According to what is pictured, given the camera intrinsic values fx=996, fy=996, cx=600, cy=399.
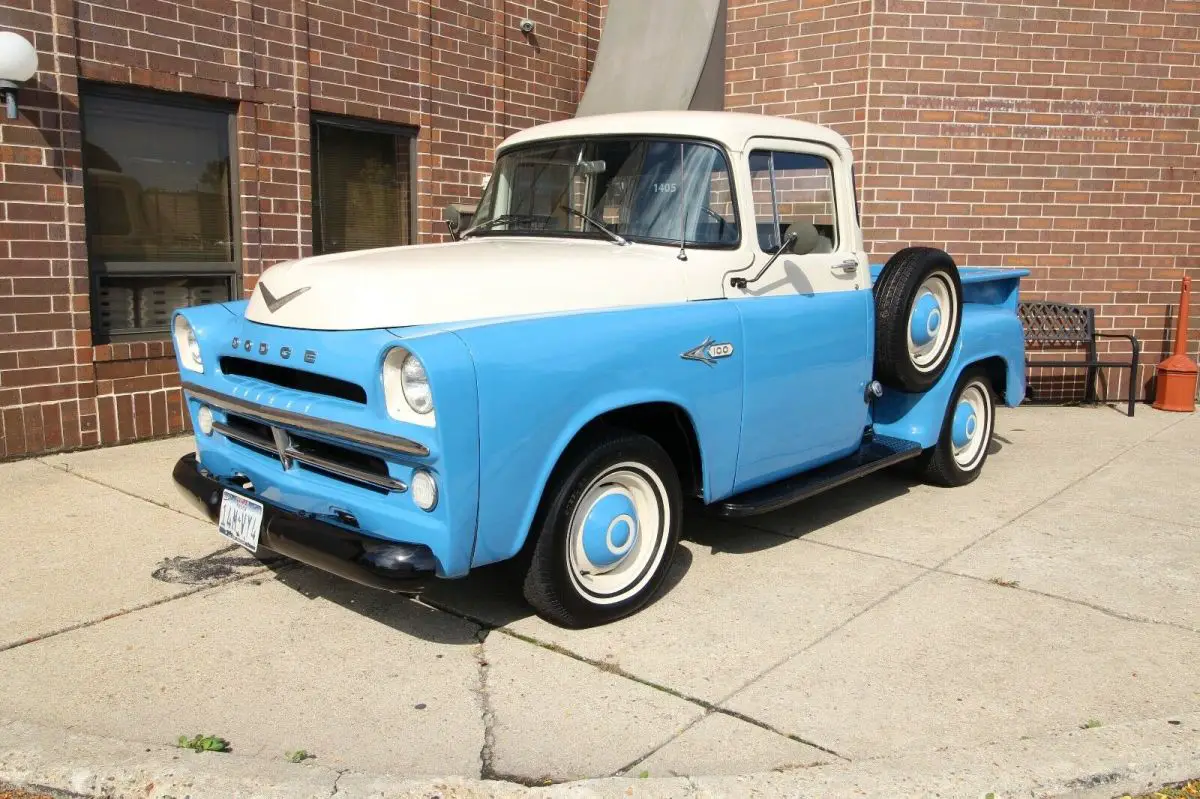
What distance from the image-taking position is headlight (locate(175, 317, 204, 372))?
421cm

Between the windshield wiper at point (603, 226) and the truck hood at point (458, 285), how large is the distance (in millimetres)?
42

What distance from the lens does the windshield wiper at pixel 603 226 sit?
4383 millimetres

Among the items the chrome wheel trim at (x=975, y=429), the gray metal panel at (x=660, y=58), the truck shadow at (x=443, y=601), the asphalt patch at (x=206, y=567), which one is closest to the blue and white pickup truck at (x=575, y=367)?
the truck shadow at (x=443, y=601)

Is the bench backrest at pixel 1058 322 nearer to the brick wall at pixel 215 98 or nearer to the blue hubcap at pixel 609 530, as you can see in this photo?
the brick wall at pixel 215 98

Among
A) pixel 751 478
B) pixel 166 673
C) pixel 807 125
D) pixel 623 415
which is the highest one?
pixel 807 125

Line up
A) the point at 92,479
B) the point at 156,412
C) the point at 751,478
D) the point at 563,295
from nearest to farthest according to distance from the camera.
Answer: the point at 563,295 → the point at 751,478 → the point at 92,479 → the point at 156,412

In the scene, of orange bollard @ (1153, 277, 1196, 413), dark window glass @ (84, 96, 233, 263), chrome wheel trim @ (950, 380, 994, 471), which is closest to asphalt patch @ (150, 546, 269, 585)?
dark window glass @ (84, 96, 233, 263)

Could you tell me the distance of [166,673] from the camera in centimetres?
361

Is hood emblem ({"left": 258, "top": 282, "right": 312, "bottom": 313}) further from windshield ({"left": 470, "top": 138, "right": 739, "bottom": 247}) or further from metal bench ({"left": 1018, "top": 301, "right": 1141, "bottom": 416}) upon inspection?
metal bench ({"left": 1018, "top": 301, "right": 1141, "bottom": 416})

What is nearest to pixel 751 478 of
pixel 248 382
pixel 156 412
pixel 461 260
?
pixel 461 260

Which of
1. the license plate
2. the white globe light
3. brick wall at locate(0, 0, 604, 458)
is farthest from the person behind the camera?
brick wall at locate(0, 0, 604, 458)

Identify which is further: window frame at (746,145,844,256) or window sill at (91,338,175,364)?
window sill at (91,338,175,364)

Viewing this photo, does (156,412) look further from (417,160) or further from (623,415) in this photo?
(623,415)

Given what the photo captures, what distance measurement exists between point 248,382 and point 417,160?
547 cm
